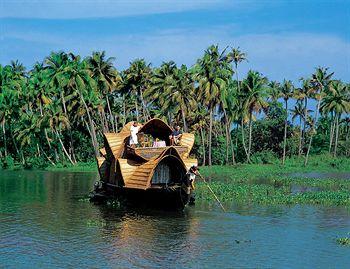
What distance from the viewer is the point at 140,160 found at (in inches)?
915

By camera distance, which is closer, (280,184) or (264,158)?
(280,184)

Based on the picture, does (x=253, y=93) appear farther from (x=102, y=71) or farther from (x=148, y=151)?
(x=148, y=151)

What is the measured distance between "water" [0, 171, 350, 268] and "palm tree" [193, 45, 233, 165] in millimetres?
26587

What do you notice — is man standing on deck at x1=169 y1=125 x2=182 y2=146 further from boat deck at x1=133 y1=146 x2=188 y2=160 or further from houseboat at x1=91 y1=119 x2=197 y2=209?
boat deck at x1=133 y1=146 x2=188 y2=160

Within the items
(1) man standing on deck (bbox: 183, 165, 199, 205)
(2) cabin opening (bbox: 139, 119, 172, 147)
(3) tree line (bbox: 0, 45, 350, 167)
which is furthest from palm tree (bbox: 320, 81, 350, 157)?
(1) man standing on deck (bbox: 183, 165, 199, 205)

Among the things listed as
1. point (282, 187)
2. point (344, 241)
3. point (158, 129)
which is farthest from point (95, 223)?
point (282, 187)

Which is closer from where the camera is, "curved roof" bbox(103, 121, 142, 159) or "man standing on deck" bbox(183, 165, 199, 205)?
"man standing on deck" bbox(183, 165, 199, 205)

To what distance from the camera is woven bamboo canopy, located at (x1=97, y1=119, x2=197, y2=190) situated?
861 inches

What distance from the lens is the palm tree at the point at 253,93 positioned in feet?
176

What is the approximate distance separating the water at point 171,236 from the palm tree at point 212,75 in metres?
26.6

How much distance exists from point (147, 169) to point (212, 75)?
29202 millimetres

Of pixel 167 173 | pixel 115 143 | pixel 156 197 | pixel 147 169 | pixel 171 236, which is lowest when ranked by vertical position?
pixel 171 236

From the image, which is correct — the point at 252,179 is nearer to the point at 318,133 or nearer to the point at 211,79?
the point at 211,79

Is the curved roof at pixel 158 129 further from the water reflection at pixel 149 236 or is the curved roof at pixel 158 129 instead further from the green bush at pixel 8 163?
the green bush at pixel 8 163
